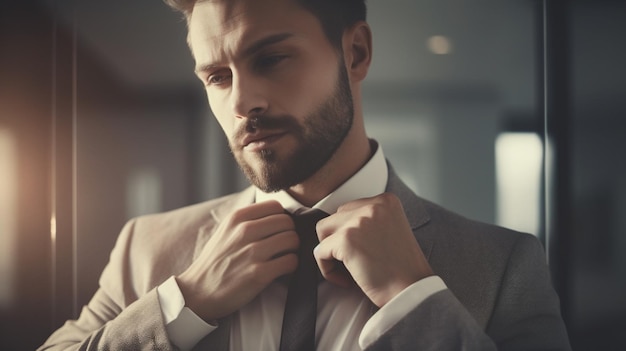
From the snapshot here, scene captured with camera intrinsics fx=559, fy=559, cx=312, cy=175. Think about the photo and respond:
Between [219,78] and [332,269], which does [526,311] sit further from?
[219,78]

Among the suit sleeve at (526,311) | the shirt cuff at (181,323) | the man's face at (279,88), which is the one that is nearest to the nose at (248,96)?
the man's face at (279,88)

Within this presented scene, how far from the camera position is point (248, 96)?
1479mm

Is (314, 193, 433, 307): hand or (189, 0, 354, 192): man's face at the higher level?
(189, 0, 354, 192): man's face

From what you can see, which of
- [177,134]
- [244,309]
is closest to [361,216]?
[244,309]

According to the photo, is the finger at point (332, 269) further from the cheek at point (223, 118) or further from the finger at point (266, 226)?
the cheek at point (223, 118)

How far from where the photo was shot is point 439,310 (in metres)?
1.32

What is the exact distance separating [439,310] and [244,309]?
1.74 ft

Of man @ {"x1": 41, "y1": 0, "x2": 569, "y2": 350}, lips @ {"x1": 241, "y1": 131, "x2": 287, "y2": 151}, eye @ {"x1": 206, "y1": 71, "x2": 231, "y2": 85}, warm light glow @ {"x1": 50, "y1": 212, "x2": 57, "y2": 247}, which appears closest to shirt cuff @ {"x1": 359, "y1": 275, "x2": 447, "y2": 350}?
man @ {"x1": 41, "y1": 0, "x2": 569, "y2": 350}

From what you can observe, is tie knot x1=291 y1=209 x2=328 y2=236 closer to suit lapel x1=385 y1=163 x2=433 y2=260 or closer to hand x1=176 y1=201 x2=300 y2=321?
hand x1=176 y1=201 x2=300 y2=321

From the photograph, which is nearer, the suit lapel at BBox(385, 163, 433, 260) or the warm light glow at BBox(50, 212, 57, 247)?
the suit lapel at BBox(385, 163, 433, 260)

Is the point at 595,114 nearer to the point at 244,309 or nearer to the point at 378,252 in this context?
the point at 378,252

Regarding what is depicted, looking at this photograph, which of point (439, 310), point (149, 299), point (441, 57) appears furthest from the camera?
point (441, 57)

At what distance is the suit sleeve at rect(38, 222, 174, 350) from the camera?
146 centimetres

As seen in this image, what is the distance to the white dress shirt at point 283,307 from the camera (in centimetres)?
146
